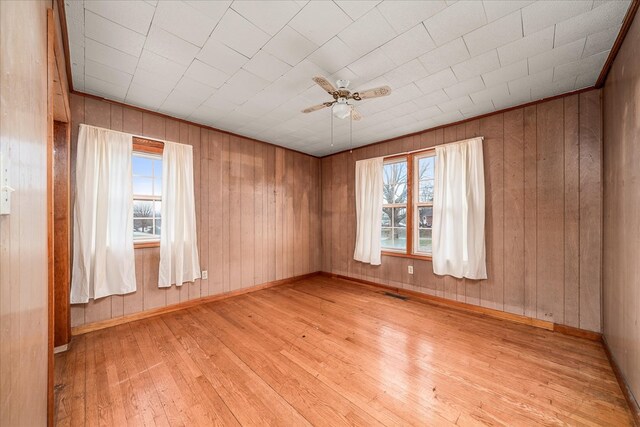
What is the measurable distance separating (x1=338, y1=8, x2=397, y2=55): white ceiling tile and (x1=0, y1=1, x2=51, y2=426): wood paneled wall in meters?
1.65

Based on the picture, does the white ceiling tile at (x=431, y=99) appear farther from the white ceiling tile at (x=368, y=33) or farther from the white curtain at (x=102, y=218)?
the white curtain at (x=102, y=218)

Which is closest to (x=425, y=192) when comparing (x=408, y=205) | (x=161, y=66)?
(x=408, y=205)

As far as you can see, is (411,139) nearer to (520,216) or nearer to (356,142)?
(356,142)

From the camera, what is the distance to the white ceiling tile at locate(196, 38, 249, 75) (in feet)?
6.40

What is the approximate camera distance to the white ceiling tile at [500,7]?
1.57 m

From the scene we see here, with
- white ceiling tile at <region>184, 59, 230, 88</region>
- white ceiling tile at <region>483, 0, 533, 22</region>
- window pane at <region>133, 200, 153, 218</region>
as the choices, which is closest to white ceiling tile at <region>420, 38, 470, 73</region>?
white ceiling tile at <region>483, 0, 533, 22</region>

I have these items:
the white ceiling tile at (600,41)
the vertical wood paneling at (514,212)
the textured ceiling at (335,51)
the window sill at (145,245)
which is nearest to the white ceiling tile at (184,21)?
the textured ceiling at (335,51)

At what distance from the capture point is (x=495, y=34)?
72.0 inches

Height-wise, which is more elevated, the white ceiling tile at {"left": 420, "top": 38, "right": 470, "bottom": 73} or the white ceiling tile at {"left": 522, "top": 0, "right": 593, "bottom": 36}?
the white ceiling tile at {"left": 522, "top": 0, "right": 593, "bottom": 36}

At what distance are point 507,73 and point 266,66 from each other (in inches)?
87.5

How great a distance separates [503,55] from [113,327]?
469 centimetres

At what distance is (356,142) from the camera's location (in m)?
4.40

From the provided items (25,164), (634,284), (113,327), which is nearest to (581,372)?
(634,284)

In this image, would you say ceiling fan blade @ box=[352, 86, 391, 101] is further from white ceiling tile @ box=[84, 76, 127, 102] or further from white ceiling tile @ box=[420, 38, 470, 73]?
white ceiling tile @ box=[84, 76, 127, 102]
